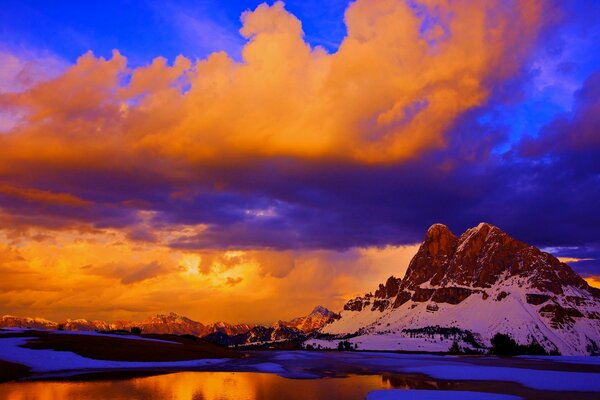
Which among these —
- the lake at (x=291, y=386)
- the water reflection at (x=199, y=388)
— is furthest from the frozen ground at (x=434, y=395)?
the water reflection at (x=199, y=388)

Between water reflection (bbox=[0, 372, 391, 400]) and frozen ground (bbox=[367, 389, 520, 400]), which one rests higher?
water reflection (bbox=[0, 372, 391, 400])

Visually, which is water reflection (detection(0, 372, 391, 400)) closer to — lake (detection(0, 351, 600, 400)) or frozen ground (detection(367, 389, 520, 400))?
lake (detection(0, 351, 600, 400))

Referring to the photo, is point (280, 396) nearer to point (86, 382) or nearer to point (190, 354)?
point (86, 382)

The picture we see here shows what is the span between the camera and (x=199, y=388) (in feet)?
213

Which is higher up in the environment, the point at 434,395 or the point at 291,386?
the point at 291,386

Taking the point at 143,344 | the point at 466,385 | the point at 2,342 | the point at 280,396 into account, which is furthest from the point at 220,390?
the point at 143,344

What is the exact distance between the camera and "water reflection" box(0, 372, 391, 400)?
56406 mm

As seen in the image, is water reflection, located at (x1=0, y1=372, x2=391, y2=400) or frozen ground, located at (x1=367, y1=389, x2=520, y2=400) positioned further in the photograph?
water reflection, located at (x1=0, y1=372, x2=391, y2=400)

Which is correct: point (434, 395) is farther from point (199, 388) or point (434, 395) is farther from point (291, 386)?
point (199, 388)

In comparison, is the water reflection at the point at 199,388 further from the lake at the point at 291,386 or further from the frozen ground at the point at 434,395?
the frozen ground at the point at 434,395

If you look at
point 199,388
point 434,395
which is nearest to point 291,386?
point 199,388

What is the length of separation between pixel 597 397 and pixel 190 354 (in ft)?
304

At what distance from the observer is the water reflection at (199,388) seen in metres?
56.4

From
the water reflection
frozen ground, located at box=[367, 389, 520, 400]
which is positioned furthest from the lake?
frozen ground, located at box=[367, 389, 520, 400]
